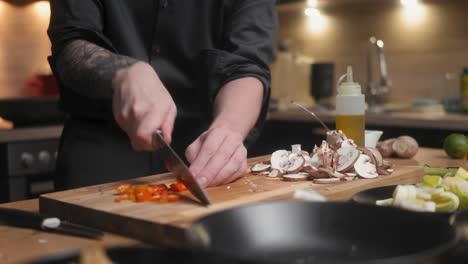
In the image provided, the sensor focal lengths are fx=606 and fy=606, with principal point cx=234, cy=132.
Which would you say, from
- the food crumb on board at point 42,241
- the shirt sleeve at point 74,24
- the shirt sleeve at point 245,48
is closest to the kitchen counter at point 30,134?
the shirt sleeve at point 74,24

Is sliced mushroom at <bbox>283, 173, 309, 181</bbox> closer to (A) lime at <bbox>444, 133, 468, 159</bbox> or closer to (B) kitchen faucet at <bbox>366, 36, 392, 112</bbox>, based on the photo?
(A) lime at <bbox>444, 133, 468, 159</bbox>

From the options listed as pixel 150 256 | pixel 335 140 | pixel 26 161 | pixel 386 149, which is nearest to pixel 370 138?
pixel 386 149

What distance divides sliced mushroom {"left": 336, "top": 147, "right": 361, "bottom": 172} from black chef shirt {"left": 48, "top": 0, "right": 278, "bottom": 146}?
1.04ft

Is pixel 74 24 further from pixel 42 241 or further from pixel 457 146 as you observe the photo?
pixel 457 146

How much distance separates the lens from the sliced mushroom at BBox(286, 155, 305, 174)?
1.24 metres

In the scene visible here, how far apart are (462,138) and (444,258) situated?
0.98 m

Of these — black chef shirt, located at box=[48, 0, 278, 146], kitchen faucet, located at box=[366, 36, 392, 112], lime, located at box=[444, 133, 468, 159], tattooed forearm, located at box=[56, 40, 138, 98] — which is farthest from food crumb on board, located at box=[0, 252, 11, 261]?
kitchen faucet, located at box=[366, 36, 392, 112]

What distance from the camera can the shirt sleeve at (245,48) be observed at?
147 centimetres

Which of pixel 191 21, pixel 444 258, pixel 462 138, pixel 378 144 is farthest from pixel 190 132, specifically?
pixel 444 258

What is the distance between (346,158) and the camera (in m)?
1.25

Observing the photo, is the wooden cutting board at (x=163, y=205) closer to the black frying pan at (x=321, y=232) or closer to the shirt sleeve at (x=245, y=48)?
the black frying pan at (x=321, y=232)

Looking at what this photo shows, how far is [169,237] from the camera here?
0.89 metres

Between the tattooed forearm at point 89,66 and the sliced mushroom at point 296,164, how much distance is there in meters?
0.38

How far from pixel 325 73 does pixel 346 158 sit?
2.25m
